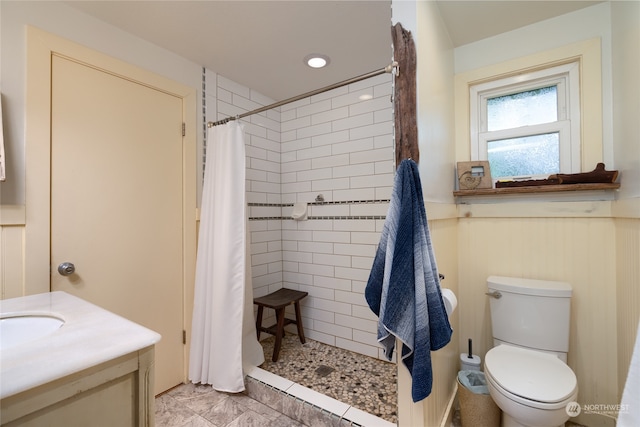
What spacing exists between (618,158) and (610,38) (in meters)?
0.70

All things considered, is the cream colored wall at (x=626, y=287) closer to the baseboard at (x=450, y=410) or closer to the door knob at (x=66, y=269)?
the baseboard at (x=450, y=410)

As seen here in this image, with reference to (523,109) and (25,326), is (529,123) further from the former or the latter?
(25,326)

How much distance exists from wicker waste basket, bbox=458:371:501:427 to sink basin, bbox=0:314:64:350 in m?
1.88

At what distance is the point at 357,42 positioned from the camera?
1.89 m

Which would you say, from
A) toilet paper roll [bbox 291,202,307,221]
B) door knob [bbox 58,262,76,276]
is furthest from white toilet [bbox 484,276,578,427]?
door knob [bbox 58,262,76,276]

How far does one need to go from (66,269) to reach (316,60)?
207 centimetres

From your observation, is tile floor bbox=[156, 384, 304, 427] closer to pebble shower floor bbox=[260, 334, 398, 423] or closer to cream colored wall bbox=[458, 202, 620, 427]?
pebble shower floor bbox=[260, 334, 398, 423]

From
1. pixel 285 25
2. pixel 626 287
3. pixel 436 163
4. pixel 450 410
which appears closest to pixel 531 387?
pixel 450 410

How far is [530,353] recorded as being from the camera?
59.1 inches

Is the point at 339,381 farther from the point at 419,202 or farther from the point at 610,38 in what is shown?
the point at 610,38

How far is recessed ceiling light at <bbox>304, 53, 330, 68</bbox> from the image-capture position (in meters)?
2.05

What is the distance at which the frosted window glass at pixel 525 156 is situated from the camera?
5.81 feet

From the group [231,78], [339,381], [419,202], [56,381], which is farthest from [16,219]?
[339,381]

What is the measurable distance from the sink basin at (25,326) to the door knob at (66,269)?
71cm
